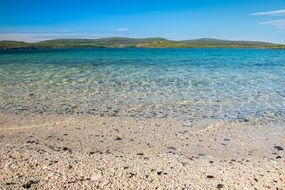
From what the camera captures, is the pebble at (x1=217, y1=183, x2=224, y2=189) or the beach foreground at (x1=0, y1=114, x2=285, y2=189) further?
the beach foreground at (x1=0, y1=114, x2=285, y2=189)

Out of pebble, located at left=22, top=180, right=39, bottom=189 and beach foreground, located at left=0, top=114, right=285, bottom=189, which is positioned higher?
pebble, located at left=22, top=180, right=39, bottom=189

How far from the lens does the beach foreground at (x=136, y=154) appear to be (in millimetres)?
5113

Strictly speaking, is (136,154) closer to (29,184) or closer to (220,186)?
(220,186)

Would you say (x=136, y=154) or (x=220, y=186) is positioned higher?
(x=220, y=186)

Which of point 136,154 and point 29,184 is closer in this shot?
point 29,184

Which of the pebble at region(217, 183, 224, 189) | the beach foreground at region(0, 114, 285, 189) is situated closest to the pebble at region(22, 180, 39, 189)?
the beach foreground at region(0, 114, 285, 189)

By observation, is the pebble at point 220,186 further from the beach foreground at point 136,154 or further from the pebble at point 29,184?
the pebble at point 29,184

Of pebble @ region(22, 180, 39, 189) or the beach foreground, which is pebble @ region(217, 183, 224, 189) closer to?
the beach foreground

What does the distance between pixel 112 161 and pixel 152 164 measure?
737mm

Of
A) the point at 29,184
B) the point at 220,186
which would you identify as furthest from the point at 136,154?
the point at 29,184

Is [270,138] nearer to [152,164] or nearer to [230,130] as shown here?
[230,130]

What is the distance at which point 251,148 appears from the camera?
283 inches

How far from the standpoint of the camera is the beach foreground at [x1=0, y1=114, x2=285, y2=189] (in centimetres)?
511

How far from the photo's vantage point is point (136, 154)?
6.69m
